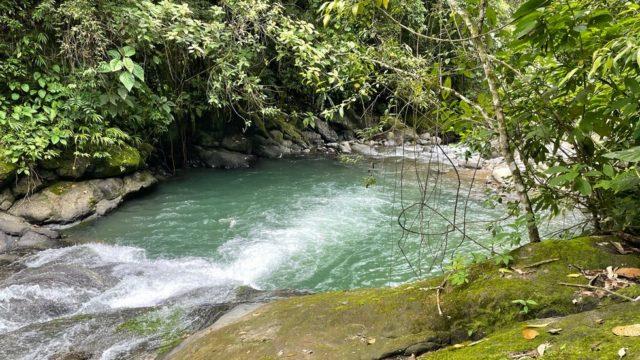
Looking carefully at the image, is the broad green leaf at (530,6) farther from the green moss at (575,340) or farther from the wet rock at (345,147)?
the wet rock at (345,147)

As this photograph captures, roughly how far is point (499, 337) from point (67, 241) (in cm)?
710

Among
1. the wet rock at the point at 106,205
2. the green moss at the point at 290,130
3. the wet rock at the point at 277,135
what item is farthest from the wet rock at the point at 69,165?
the green moss at the point at 290,130

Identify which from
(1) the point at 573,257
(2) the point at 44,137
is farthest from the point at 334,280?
(2) the point at 44,137

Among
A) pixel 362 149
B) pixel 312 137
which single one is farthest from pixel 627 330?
pixel 312 137

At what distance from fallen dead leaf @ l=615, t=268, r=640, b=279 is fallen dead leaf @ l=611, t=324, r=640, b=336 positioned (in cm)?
67

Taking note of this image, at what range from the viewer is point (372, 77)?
13.3 ft

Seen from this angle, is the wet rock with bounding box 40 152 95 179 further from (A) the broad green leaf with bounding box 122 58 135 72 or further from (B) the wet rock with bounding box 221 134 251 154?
(B) the wet rock with bounding box 221 134 251 154

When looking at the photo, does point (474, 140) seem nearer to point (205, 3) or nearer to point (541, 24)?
point (541, 24)

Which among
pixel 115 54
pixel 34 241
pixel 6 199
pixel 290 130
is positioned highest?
pixel 115 54

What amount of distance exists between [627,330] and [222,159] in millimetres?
11940

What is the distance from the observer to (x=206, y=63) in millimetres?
11250

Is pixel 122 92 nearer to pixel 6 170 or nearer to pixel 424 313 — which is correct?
pixel 6 170

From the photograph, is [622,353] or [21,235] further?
[21,235]

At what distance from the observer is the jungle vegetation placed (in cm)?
226
